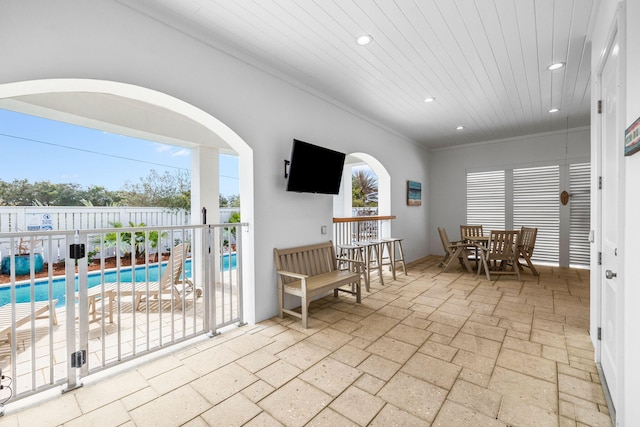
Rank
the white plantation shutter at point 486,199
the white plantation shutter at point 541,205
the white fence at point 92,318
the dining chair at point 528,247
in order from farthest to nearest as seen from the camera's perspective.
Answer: the white plantation shutter at point 486,199, the white plantation shutter at point 541,205, the dining chair at point 528,247, the white fence at point 92,318

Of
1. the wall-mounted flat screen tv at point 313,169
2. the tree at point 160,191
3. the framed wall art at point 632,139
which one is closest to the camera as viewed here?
the framed wall art at point 632,139

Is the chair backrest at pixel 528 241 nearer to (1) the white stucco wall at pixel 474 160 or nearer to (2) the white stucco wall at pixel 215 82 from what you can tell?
(1) the white stucco wall at pixel 474 160

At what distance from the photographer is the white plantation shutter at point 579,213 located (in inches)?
228

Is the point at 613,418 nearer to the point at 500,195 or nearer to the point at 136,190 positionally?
the point at 500,195

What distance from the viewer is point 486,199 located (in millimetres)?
6930

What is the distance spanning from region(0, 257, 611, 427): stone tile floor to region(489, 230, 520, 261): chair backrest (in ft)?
5.19

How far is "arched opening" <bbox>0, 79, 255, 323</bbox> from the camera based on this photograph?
214 cm

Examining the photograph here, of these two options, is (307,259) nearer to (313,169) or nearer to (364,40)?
(313,169)

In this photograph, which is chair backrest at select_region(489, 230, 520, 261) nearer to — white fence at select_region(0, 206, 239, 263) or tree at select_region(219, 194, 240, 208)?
white fence at select_region(0, 206, 239, 263)

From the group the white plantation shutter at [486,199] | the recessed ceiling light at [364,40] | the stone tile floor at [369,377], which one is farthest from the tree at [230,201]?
the recessed ceiling light at [364,40]

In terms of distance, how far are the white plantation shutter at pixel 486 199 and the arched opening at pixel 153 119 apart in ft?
19.4

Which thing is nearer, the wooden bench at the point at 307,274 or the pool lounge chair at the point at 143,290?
the wooden bench at the point at 307,274

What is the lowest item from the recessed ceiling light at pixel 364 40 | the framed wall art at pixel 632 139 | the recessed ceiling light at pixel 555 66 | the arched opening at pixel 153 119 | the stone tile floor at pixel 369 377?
the stone tile floor at pixel 369 377

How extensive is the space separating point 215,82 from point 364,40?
58.8 inches
